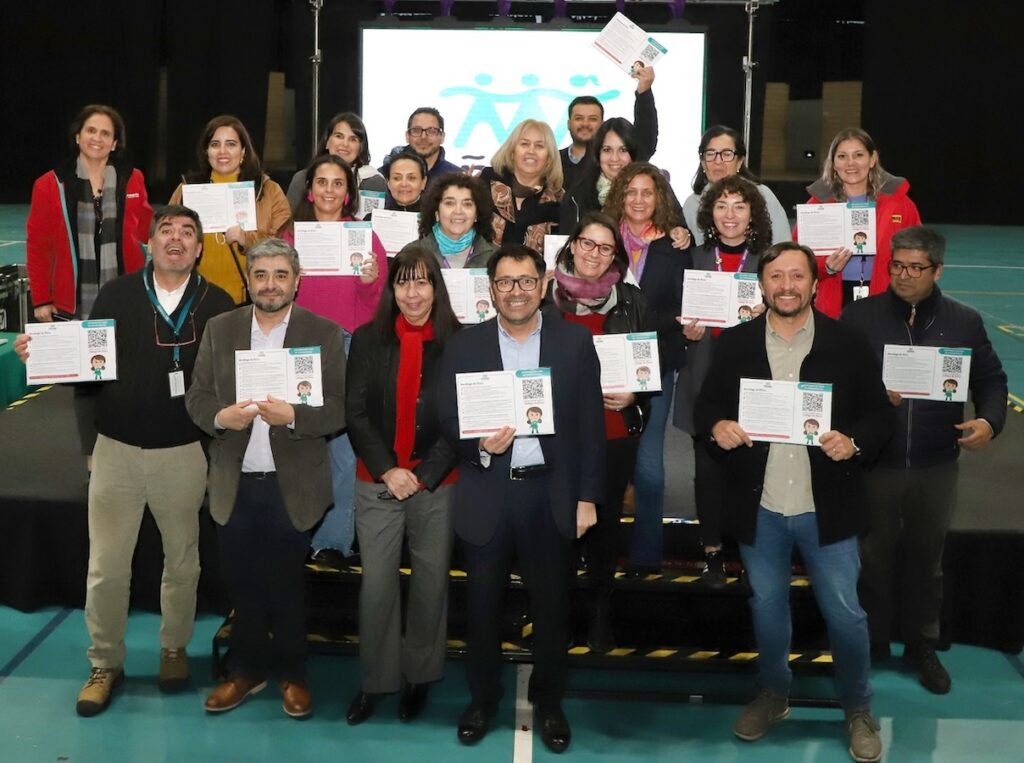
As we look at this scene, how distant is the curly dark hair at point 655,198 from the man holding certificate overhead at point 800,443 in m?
0.86

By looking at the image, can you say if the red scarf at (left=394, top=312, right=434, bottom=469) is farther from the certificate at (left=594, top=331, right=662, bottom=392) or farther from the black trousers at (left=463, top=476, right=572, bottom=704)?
the certificate at (left=594, top=331, right=662, bottom=392)

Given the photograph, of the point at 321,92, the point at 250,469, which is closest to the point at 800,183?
the point at 321,92

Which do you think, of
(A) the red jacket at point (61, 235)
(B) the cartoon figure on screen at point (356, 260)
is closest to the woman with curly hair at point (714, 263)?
(B) the cartoon figure on screen at point (356, 260)

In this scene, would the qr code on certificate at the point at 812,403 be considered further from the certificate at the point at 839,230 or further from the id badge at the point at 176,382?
the id badge at the point at 176,382

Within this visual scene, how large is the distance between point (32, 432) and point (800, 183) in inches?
613

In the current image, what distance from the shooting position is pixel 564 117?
1021 centimetres

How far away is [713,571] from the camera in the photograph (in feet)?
18.8

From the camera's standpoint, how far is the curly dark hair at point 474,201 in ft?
18.3

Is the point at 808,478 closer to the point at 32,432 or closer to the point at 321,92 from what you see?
the point at 32,432

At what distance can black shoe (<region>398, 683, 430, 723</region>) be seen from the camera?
17.3 feet

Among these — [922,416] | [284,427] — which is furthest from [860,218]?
[284,427]

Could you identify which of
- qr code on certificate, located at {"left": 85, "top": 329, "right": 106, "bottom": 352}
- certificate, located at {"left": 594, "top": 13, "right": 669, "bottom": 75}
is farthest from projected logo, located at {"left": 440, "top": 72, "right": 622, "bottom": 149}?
qr code on certificate, located at {"left": 85, "top": 329, "right": 106, "bottom": 352}

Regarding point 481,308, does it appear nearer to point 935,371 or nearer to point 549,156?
point 549,156

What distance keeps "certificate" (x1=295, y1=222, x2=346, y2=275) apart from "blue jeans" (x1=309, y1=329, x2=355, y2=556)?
30 cm
